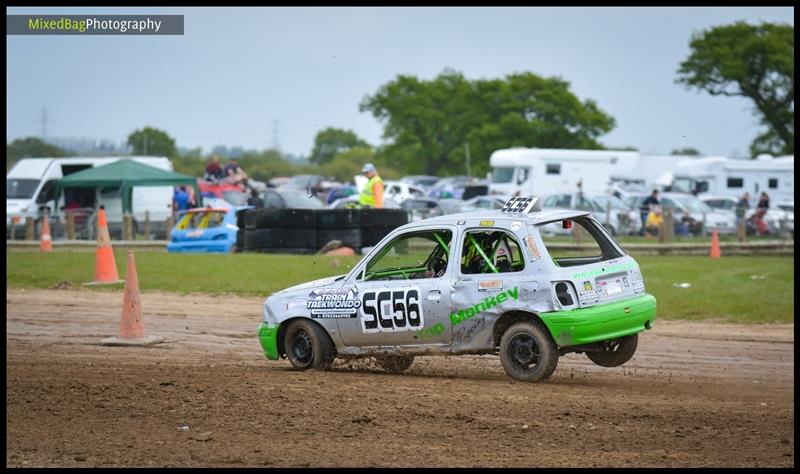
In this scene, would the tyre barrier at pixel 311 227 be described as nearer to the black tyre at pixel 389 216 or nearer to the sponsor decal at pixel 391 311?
the black tyre at pixel 389 216

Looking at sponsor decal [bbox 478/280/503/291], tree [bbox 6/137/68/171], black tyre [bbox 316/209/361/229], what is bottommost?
sponsor decal [bbox 478/280/503/291]

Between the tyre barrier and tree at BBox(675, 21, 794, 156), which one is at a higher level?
tree at BBox(675, 21, 794, 156)

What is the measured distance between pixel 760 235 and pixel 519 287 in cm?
2594

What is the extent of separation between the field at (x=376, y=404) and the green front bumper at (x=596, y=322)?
0.43 meters

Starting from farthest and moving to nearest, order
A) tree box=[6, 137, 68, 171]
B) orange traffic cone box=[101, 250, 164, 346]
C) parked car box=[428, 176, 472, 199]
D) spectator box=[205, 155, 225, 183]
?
1. tree box=[6, 137, 68, 171]
2. parked car box=[428, 176, 472, 199]
3. spectator box=[205, 155, 225, 183]
4. orange traffic cone box=[101, 250, 164, 346]

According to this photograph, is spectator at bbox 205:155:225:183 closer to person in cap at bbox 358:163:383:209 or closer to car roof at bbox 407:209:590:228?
person in cap at bbox 358:163:383:209

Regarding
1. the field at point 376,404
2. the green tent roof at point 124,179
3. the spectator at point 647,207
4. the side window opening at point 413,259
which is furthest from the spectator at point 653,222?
the side window opening at point 413,259

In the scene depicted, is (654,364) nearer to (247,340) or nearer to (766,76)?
(247,340)

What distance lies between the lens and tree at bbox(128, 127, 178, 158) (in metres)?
85.1

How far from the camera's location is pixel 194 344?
13.2 metres

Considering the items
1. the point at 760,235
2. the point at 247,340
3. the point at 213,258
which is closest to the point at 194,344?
the point at 247,340

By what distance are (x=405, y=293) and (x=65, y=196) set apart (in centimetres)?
2762

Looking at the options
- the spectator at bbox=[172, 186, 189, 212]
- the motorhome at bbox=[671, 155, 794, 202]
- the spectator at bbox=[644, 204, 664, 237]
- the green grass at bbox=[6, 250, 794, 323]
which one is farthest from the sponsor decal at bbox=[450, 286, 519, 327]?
the motorhome at bbox=[671, 155, 794, 202]

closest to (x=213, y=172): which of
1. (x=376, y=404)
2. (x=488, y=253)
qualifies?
(x=488, y=253)
